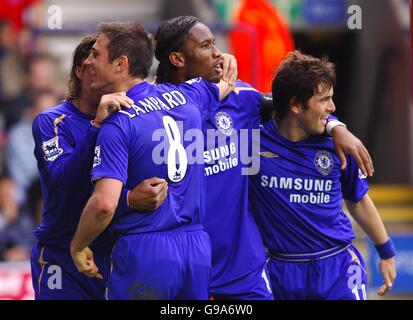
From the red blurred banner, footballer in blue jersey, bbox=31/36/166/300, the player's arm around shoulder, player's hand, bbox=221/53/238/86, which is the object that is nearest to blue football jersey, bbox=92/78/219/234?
footballer in blue jersey, bbox=31/36/166/300

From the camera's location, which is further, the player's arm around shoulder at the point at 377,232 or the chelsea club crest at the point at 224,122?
the player's arm around shoulder at the point at 377,232

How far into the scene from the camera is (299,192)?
5.57m

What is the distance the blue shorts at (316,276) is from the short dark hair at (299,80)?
0.81 meters

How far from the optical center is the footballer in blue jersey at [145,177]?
481 centimetres

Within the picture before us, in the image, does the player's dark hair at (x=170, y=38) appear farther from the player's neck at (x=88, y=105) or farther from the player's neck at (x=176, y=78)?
the player's neck at (x=88, y=105)

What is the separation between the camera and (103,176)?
4750mm

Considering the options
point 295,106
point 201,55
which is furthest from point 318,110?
point 201,55

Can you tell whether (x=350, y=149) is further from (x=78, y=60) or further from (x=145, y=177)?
(x=78, y=60)

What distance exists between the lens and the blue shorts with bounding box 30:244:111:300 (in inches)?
218

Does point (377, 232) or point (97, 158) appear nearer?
point (97, 158)

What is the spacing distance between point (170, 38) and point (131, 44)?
41cm

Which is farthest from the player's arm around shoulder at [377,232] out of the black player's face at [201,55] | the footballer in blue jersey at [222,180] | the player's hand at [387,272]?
the black player's face at [201,55]
